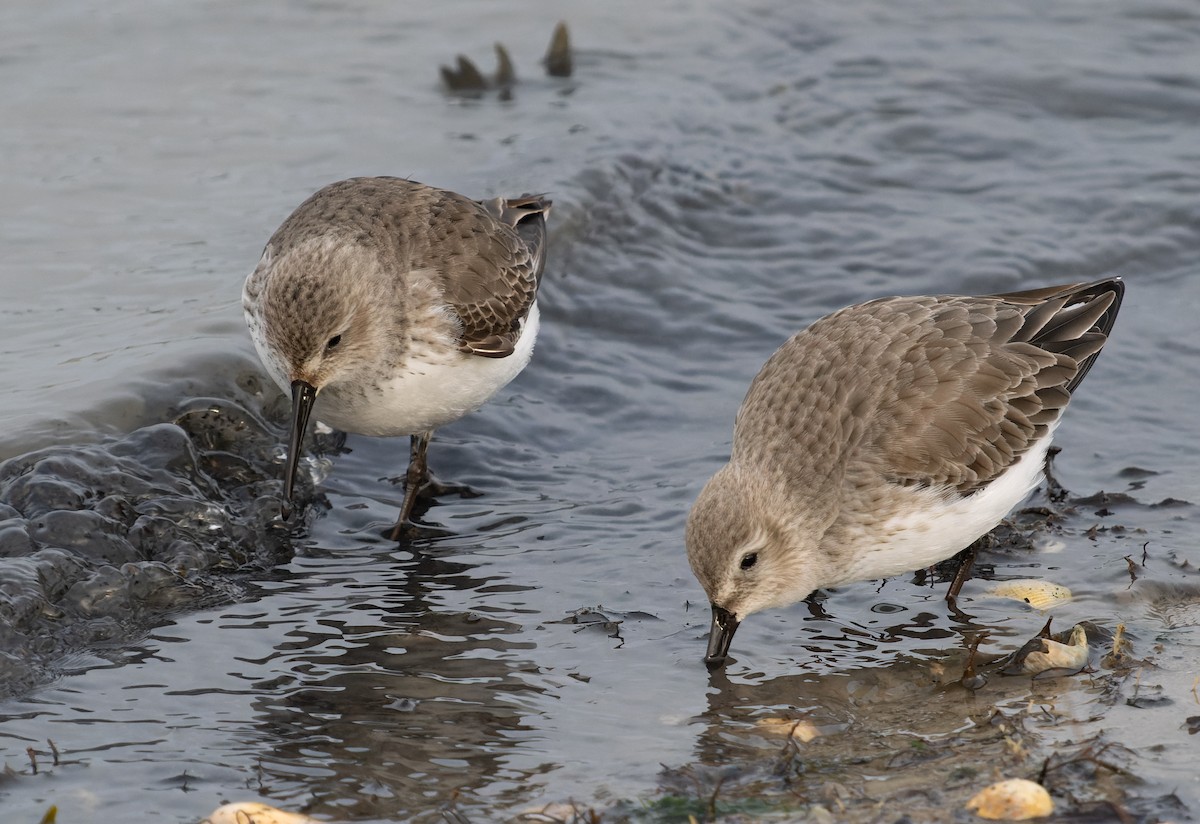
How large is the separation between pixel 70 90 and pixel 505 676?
822 cm

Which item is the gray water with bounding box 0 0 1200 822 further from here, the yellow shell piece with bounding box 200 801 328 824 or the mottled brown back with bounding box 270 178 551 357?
the mottled brown back with bounding box 270 178 551 357

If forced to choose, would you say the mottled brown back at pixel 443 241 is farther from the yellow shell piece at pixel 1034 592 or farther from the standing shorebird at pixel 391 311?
the yellow shell piece at pixel 1034 592

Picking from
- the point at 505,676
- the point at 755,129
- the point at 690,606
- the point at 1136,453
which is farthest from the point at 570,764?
the point at 755,129

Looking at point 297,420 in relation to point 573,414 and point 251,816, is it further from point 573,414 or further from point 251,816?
point 251,816

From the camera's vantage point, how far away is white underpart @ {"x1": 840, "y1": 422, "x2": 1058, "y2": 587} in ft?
19.8

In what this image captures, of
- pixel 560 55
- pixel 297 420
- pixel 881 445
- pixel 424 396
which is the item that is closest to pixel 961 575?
pixel 881 445

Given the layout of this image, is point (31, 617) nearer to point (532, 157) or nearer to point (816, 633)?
point (816, 633)

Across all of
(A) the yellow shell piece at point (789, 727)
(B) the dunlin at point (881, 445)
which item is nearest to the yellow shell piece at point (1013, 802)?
(A) the yellow shell piece at point (789, 727)

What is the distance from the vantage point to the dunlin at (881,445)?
A: 586 centimetres

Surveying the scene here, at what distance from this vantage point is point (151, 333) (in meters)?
8.55

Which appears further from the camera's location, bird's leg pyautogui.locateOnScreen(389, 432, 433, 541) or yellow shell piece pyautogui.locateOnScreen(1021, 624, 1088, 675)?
bird's leg pyautogui.locateOnScreen(389, 432, 433, 541)

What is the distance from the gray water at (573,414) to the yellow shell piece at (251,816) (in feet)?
0.67

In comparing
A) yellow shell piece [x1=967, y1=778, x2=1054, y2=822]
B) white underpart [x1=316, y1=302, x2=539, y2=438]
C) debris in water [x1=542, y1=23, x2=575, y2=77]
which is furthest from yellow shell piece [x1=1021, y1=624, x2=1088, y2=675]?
debris in water [x1=542, y1=23, x2=575, y2=77]

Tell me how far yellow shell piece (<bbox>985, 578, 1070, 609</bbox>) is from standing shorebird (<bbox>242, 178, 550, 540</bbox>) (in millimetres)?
2761
